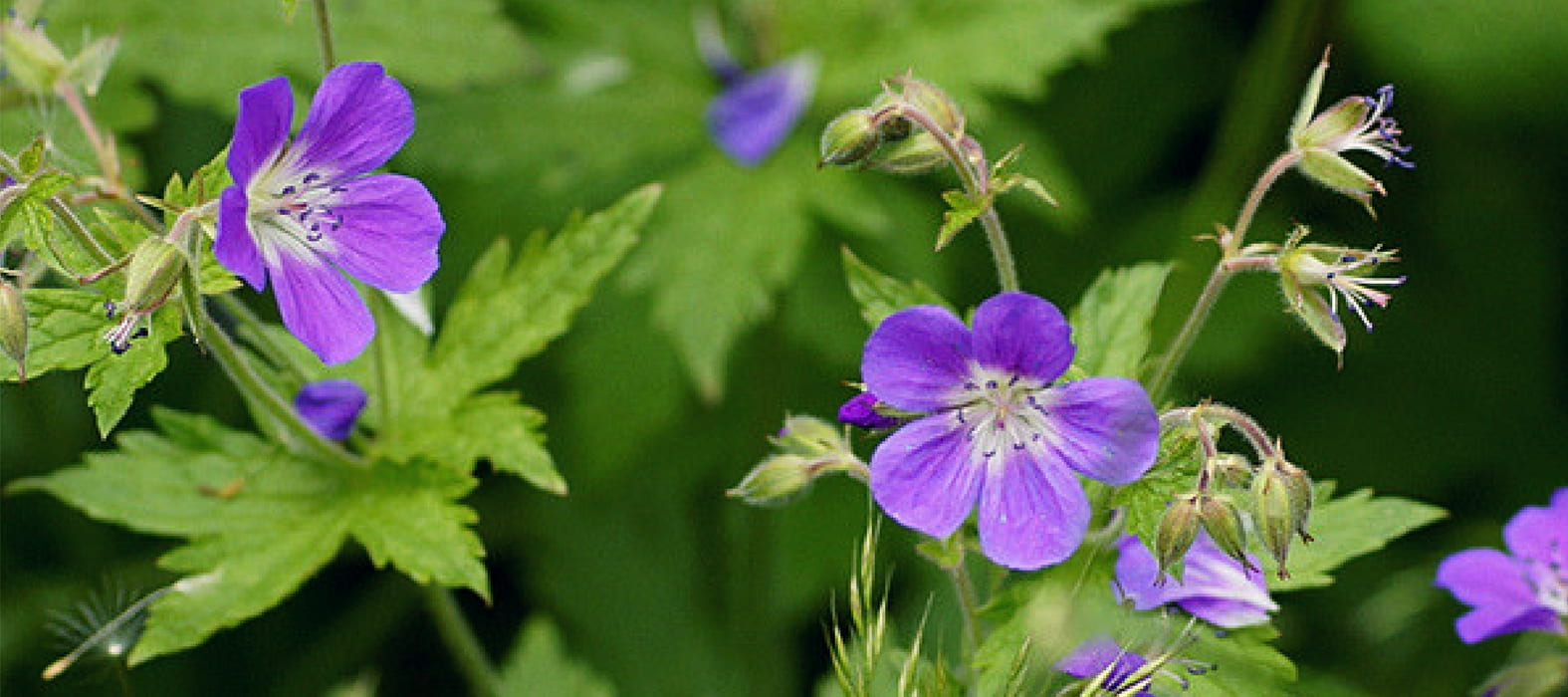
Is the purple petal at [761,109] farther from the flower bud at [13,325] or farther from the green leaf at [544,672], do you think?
the flower bud at [13,325]

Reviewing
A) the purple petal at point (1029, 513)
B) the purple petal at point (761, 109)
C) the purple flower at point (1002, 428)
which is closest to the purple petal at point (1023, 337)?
the purple flower at point (1002, 428)

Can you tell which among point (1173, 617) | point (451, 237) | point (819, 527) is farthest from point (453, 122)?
point (1173, 617)

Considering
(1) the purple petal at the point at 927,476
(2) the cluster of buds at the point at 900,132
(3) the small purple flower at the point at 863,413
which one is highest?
(2) the cluster of buds at the point at 900,132

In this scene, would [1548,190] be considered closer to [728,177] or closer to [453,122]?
[728,177]

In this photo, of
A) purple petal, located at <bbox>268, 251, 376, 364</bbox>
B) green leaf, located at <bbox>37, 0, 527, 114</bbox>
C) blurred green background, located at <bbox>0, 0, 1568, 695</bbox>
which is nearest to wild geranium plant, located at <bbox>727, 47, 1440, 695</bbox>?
purple petal, located at <bbox>268, 251, 376, 364</bbox>

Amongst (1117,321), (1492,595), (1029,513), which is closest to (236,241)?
(1029,513)

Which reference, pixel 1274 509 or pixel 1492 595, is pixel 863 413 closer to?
pixel 1274 509

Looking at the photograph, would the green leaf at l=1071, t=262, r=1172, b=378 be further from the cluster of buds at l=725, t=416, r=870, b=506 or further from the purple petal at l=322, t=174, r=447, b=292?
the purple petal at l=322, t=174, r=447, b=292
